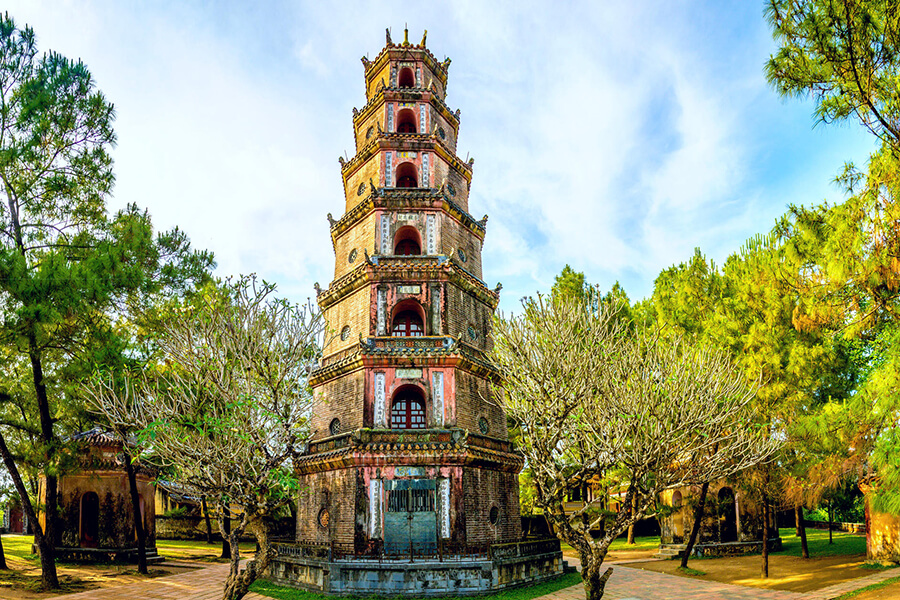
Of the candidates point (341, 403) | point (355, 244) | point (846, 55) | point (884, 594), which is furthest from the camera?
point (355, 244)

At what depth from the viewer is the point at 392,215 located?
2247cm

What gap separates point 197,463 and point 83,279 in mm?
5804

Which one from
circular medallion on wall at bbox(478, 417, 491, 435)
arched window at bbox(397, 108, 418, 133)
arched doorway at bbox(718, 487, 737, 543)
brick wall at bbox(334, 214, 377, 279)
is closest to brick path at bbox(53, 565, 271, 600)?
circular medallion on wall at bbox(478, 417, 491, 435)

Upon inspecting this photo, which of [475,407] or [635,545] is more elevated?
[475,407]

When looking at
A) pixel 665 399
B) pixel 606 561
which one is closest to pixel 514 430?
pixel 606 561

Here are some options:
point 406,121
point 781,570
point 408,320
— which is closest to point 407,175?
point 406,121

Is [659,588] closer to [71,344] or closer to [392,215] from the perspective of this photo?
[392,215]

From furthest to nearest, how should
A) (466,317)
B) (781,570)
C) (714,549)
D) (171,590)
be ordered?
(714,549) → (781,570) → (466,317) → (171,590)

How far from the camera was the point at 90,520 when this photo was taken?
84.7 ft

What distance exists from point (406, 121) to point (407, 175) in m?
2.66

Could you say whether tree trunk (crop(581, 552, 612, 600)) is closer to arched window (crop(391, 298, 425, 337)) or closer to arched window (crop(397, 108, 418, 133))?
arched window (crop(391, 298, 425, 337))

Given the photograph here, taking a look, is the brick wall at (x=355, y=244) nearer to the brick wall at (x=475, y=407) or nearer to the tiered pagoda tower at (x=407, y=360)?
the tiered pagoda tower at (x=407, y=360)

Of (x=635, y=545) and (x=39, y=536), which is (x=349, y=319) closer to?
(x=39, y=536)

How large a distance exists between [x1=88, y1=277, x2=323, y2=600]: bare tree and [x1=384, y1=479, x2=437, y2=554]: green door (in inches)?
179
